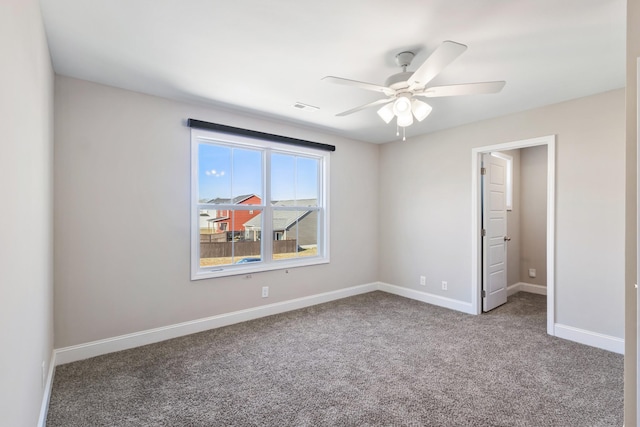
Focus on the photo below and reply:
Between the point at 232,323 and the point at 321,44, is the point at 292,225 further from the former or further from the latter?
the point at 321,44

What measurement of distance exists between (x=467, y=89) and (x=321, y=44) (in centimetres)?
108

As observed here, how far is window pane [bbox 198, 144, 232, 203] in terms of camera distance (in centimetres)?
359

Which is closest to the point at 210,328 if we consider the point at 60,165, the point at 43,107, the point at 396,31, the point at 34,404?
the point at 34,404

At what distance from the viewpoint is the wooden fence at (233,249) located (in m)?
3.63

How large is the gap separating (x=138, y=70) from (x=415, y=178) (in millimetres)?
3709

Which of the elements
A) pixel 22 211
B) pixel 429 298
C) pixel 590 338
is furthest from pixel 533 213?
pixel 22 211

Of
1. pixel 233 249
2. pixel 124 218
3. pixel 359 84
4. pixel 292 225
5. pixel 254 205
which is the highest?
pixel 359 84

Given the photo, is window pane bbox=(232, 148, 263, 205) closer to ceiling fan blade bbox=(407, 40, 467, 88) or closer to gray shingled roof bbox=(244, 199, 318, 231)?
gray shingled roof bbox=(244, 199, 318, 231)

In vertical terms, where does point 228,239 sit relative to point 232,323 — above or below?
above

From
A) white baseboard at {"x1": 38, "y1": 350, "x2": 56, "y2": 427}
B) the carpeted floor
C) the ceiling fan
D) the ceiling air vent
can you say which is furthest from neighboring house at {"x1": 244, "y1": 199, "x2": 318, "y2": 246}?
the ceiling fan

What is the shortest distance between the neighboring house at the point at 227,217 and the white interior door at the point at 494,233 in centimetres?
299

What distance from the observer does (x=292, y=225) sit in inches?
175

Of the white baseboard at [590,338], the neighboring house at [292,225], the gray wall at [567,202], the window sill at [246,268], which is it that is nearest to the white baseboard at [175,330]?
the window sill at [246,268]

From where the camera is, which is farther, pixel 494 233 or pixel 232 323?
pixel 494 233
